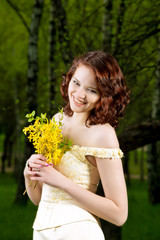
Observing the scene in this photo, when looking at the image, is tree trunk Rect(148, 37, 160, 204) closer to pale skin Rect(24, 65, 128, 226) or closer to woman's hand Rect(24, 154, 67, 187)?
pale skin Rect(24, 65, 128, 226)

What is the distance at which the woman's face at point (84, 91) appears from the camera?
257cm

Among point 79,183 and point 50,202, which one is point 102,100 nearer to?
point 79,183

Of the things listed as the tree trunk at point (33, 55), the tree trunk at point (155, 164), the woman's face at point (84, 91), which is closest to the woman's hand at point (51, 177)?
the woman's face at point (84, 91)

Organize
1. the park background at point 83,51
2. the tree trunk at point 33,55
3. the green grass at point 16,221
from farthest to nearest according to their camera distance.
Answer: the tree trunk at point 33,55 < the green grass at point 16,221 < the park background at point 83,51

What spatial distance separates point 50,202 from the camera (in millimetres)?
2611

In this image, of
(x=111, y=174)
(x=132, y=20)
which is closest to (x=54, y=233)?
(x=111, y=174)

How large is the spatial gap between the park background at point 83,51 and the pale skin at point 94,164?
709mm

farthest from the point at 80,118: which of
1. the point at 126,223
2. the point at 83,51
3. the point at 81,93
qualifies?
the point at 126,223

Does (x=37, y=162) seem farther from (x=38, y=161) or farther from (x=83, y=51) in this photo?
(x=83, y=51)

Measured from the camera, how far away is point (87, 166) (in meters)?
2.57

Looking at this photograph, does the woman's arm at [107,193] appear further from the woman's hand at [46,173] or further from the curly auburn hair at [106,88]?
the curly auburn hair at [106,88]

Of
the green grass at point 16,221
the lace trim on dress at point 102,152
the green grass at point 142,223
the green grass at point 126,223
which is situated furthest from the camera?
the green grass at point 142,223

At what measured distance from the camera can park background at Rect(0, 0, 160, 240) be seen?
571cm

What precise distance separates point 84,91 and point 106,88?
14cm
